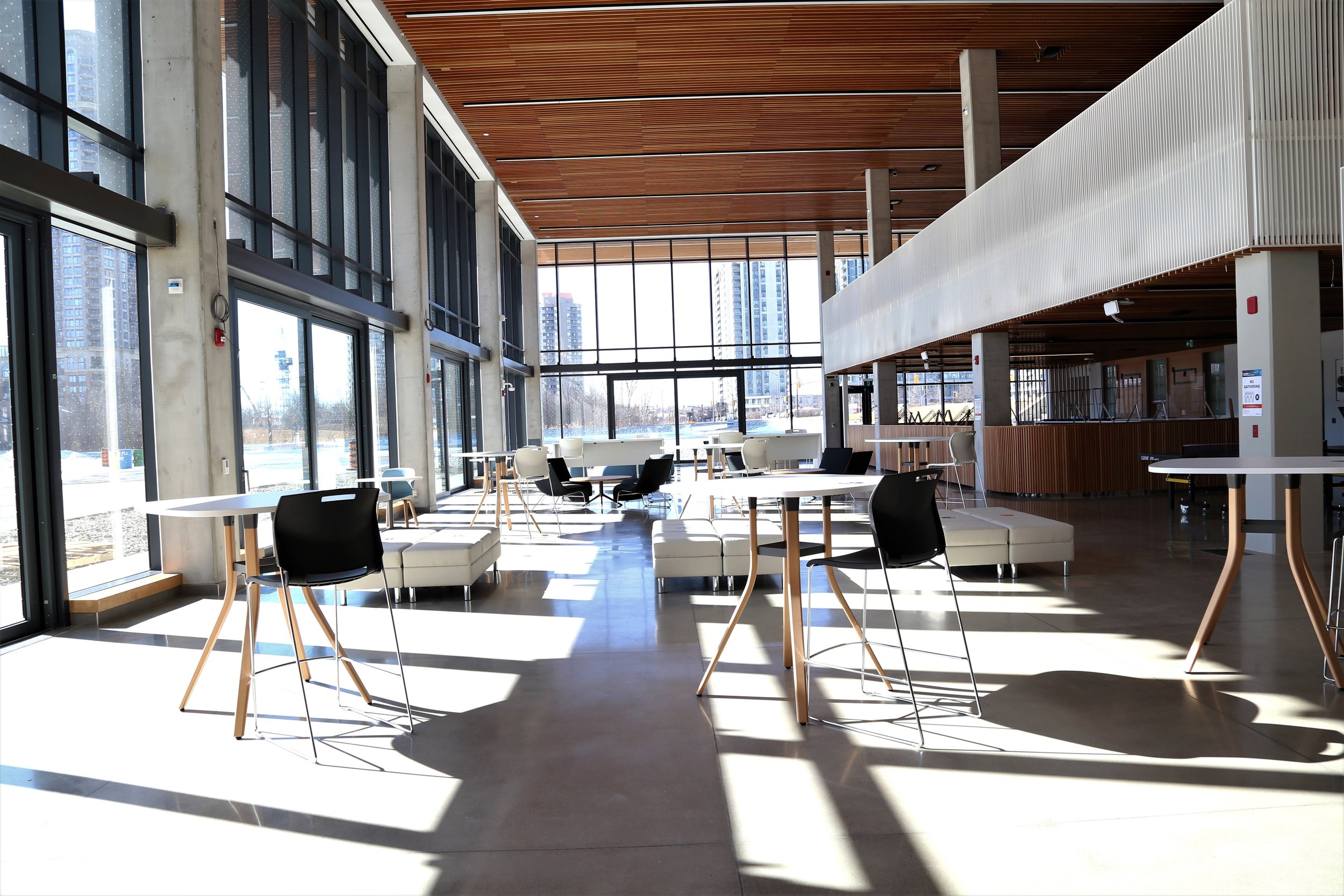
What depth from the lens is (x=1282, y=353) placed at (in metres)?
6.38

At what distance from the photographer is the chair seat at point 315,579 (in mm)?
3322

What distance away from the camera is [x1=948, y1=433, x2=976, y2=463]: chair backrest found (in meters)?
10.2

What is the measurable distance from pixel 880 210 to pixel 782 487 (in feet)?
43.4

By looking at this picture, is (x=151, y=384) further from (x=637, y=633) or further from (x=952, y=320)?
(x=952, y=320)

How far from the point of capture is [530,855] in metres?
2.30

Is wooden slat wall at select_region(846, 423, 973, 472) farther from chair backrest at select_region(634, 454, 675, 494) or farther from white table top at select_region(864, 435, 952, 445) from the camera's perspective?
chair backrest at select_region(634, 454, 675, 494)

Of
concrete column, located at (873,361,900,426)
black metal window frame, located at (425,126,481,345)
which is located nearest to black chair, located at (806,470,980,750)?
black metal window frame, located at (425,126,481,345)

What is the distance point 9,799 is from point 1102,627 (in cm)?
470

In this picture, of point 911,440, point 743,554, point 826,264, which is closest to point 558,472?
point 911,440

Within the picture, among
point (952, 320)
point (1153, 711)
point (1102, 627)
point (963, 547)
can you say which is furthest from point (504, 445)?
point (1153, 711)

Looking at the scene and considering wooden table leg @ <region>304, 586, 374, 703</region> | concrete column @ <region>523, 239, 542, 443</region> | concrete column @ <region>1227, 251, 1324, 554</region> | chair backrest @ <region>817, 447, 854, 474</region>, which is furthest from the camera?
concrete column @ <region>523, 239, 542, 443</region>

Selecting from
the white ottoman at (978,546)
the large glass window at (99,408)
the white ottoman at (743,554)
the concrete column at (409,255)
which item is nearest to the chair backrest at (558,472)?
the concrete column at (409,255)

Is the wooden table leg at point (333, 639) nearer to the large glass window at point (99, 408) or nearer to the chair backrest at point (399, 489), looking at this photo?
the large glass window at point (99, 408)

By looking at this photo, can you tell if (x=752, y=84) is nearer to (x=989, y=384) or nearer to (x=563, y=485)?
(x=989, y=384)
